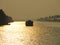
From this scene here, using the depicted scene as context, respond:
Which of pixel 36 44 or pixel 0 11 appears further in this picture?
pixel 0 11

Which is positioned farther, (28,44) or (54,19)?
(54,19)

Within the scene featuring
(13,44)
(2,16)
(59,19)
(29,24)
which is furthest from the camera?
(59,19)

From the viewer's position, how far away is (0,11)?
314 feet

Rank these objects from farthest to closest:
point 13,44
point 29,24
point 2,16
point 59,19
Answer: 1. point 59,19
2. point 2,16
3. point 29,24
4. point 13,44

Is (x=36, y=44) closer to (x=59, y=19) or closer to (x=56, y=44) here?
(x=56, y=44)

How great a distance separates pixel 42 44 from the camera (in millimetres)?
A: 31844

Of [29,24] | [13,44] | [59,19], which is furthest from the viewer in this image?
[59,19]

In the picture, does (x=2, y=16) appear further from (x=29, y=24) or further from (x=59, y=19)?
(x=59, y=19)

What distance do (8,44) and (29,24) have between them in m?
54.4

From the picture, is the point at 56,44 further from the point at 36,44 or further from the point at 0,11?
the point at 0,11

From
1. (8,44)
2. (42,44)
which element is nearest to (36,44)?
(42,44)

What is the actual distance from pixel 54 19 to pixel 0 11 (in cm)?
7239

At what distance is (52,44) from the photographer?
104 feet

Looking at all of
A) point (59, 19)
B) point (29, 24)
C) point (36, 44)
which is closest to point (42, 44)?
point (36, 44)
